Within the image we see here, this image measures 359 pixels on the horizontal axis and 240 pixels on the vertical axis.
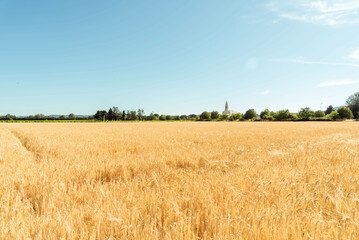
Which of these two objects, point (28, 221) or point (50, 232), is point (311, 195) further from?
point (28, 221)

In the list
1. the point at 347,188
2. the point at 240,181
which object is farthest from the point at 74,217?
the point at 347,188

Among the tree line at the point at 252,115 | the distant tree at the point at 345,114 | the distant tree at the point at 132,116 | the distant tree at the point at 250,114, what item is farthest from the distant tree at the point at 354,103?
the distant tree at the point at 132,116

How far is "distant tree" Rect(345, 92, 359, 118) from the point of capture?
115 m

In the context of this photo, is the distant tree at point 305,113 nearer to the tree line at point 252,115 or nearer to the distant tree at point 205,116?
the tree line at point 252,115

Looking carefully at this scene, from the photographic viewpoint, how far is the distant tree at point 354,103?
115 meters

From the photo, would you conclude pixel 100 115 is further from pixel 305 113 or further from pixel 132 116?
pixel 305 113

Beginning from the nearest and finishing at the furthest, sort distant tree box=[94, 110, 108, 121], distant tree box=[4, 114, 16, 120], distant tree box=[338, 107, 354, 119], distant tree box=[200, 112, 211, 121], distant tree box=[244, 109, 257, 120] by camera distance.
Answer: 1. distant tree box=[338, 107, 354, 119]
2. distant tree box=[4, 114, 16, 120]
3. distant tree box=[244, 109, 257, 120]
4. distant tree box=[94, 110, 108, 121]
5. distant tree box=[200, 112, 211, 121]

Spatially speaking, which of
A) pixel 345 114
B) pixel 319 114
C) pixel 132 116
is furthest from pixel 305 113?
pixel 132 116

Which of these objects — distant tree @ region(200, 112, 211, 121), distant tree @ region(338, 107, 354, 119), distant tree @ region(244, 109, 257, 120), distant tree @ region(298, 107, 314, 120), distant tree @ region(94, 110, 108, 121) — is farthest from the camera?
distant tree @ region(200, 112, 211, 121)

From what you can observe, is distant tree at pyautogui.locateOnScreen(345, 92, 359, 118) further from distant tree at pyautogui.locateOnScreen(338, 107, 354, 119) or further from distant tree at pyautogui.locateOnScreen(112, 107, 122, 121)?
distant tree at pyautogui.locateOnScreen(112, 107, 122, 121)

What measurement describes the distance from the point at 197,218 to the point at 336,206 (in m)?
1.74

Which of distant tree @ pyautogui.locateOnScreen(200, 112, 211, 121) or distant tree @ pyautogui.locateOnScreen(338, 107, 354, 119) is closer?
distant tree @ pyautogui.locateOnScreen(338, 107, 354, 119)

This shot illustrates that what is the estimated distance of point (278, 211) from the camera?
1892 millimetres

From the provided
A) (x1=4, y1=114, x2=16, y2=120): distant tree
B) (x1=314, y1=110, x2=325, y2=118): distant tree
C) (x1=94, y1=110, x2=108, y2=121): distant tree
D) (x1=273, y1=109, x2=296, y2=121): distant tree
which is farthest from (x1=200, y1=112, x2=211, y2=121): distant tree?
(x1=4, y1=114, x2=16, y2=120): distant tree
